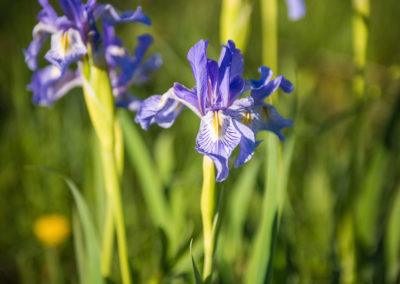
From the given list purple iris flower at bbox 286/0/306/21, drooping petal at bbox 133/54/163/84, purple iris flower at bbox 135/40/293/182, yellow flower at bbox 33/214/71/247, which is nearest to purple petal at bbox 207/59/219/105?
purple iris flower at bbox 135/40/293/182

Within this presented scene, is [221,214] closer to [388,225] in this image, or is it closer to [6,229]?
[388,225]

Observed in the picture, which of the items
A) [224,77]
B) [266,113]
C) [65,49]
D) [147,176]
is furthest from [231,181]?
[65,49]

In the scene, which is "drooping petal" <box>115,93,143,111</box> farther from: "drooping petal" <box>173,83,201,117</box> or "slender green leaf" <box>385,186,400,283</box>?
"slender green leaf" <box>385,186,400,283</box>

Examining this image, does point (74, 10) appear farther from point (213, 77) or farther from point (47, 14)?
point (213, 77)

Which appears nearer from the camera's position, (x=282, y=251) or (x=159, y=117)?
(x=159, y=117)

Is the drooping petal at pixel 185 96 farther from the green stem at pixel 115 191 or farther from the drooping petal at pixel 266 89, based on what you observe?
the green stem at pixel 115 191

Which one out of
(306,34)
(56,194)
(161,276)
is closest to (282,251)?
(161,276)
